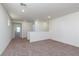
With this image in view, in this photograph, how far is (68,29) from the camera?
7.06 m

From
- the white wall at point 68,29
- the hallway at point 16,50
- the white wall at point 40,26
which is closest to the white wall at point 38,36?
the white wall at point 68,29

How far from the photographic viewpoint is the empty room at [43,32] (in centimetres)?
452

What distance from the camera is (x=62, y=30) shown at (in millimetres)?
7969

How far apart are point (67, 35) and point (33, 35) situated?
9.41 feet

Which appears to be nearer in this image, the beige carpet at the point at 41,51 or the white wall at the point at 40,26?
the beige carpet at the point at 41,51

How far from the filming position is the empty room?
452 cm

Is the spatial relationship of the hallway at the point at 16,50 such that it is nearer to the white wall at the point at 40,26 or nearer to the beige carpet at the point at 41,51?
the beige carpet at the point at 41,51

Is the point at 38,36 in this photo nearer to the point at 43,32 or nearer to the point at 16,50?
the point at 43,32

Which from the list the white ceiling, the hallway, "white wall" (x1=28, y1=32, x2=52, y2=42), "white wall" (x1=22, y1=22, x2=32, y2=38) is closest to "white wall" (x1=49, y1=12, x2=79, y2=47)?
the white ceiling

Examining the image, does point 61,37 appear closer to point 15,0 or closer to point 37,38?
point 37,38

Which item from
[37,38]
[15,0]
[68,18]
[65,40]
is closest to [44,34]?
[37,38]

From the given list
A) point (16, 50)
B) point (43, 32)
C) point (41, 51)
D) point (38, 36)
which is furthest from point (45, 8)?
point (43, 32)

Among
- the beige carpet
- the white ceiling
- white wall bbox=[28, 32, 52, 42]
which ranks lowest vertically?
the beige carpet

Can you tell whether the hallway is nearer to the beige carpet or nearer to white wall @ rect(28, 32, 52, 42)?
the beige carpet
